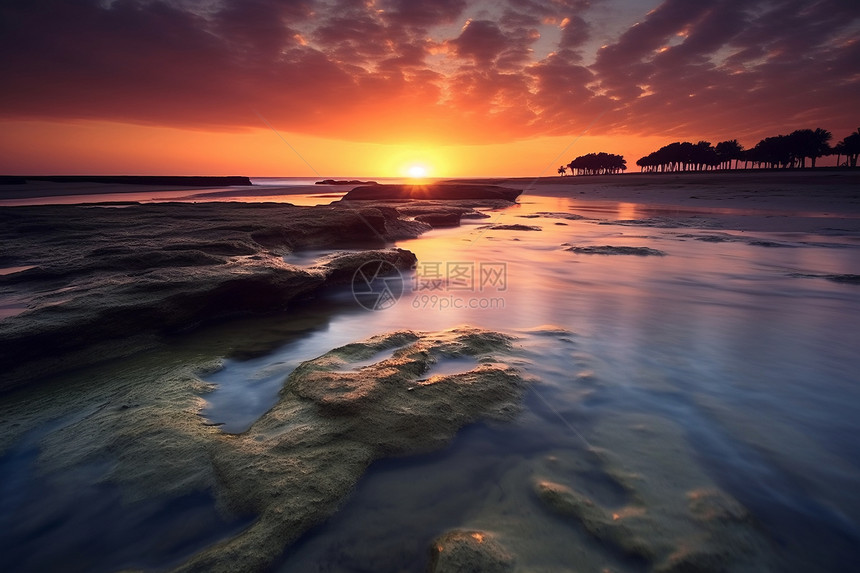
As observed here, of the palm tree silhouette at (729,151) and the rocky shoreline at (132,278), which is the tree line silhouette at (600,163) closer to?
the palm tree silhouette at (729,151)

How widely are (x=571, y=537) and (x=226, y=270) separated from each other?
449 cm

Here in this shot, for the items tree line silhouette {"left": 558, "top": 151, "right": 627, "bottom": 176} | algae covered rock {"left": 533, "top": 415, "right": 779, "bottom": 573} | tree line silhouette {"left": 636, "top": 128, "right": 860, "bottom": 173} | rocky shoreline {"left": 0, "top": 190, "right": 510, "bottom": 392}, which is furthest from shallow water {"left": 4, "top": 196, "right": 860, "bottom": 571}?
tree line silhouette {"left": 558, "top": 151, "right": 627, "bottom": 176}

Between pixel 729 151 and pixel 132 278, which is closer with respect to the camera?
pixel 132 278

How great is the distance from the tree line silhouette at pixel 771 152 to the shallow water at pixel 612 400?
81.8 metres

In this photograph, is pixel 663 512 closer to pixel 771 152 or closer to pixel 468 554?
pixel 468 554

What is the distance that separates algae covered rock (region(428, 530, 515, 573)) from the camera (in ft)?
4.99

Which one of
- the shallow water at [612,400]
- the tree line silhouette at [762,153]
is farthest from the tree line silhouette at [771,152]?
the shallow water at [612,400]

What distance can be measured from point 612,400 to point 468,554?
180cm

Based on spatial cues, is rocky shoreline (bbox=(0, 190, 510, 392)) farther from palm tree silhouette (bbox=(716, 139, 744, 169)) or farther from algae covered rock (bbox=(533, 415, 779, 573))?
palm tree silhouette (bbox=(716, 139, 744, 169))

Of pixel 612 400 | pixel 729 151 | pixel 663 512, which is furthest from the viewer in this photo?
pixel 729 151

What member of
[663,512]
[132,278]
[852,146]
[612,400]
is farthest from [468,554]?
[852,146]

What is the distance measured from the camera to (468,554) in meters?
1.57

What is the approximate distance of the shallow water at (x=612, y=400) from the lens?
1747 millimetres

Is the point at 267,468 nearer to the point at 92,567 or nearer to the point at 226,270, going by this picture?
the point at 92,567
